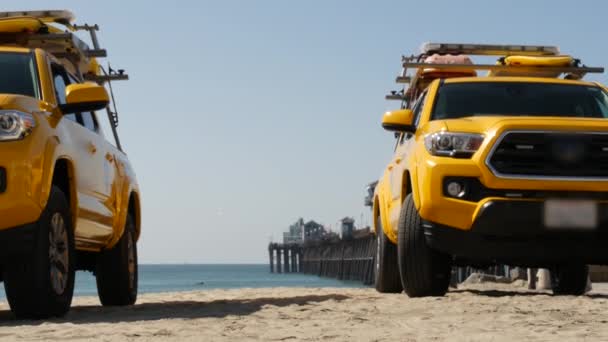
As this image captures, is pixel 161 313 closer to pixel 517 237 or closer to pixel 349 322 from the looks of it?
pixel 349 322

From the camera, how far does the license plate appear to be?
25.6 ft

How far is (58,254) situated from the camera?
729cm

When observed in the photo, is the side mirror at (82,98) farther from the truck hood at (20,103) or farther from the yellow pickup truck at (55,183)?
the truck hood at (20,103)

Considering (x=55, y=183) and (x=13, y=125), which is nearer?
(x=13, y=125)

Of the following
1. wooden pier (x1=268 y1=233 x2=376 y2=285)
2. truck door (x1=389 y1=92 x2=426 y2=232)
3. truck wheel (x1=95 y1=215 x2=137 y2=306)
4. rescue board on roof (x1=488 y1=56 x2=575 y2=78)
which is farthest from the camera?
wooden pier (x1=268 y1=233 x2=376 y2=285)

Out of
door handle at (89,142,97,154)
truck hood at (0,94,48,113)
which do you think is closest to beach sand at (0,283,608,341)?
door handle at (89,142,97,154)

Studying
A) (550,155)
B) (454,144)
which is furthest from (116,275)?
(550,155)

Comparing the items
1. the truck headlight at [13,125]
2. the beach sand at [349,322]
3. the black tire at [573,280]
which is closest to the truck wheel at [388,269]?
the black tire at [573,280]

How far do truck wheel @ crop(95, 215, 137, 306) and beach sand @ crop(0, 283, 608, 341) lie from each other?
144cm

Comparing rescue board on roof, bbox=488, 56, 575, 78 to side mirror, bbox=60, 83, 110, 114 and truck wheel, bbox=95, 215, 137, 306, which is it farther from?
side mirror, bbox=60, 83, 110, 114

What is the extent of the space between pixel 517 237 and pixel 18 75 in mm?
3686

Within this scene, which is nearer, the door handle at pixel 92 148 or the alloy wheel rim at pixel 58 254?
the alloy wheel rim at pixel 58 254

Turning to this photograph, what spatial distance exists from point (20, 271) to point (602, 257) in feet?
13.3

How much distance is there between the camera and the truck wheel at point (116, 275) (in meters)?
9.79
